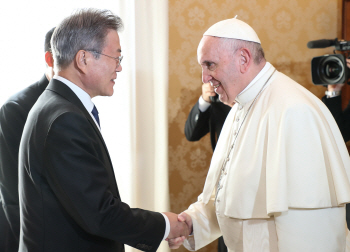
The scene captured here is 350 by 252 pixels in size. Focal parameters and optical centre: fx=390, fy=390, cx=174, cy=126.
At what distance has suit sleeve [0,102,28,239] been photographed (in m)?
2.19

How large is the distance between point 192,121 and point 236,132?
→ 1176 mm

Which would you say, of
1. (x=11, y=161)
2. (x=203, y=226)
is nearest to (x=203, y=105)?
(x=203, y=226)

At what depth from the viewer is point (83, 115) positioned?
63.8 inches

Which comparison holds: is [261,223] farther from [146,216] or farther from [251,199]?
[146,216]

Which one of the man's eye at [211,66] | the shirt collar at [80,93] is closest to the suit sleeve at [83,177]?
the shirt collar at [80,93]

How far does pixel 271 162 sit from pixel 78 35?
1.05 metres

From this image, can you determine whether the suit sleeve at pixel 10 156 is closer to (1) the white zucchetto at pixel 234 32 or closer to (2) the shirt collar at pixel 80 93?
(2) the shirt collar at pixel 80 93

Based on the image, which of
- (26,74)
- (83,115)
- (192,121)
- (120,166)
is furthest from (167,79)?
(83,115)

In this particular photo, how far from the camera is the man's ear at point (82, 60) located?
5.78 feet

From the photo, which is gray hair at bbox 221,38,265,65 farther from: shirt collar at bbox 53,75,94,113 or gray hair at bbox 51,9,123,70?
shirt collar at bbox 53,75,94,113

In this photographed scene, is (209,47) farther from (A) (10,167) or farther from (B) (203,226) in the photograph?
(A) (10,167)

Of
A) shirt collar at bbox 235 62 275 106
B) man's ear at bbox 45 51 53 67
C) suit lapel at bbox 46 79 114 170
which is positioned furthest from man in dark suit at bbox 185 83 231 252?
suit lapel at bbox 46 79 114 170

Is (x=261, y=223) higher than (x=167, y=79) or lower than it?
lower

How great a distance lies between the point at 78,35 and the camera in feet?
5.79
